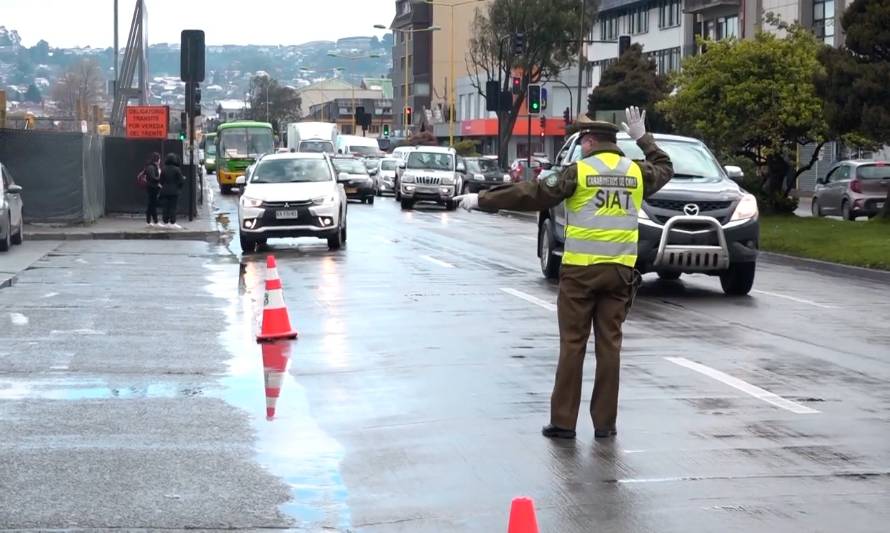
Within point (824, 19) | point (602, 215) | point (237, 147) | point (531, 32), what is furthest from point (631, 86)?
point (602, 215)

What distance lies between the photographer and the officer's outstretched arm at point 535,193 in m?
9.01

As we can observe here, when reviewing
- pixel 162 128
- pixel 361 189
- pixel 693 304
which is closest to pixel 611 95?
pixel 361 189

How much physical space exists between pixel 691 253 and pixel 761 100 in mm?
17928

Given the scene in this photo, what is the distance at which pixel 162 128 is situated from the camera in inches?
1645

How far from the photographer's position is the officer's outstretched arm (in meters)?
9.01

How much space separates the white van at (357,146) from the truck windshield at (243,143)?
29.7 feet

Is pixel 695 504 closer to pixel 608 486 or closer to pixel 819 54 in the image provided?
pixel 608 486

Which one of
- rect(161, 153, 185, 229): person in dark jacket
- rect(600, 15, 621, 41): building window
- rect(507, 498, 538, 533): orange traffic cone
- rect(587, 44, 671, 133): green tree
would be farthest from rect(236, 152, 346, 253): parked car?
rect(600, 15, 621, 41): building window

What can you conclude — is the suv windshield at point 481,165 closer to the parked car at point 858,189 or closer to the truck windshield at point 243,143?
the truck windshield at point 243,143

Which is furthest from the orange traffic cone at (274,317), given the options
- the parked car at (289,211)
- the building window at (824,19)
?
the building window at (824,19)

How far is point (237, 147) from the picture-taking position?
62.2 metres

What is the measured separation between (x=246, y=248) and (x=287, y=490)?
1904cm

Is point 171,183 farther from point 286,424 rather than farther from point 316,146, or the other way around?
point 316,146

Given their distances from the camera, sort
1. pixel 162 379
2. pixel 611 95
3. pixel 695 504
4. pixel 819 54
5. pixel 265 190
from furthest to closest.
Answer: pixel 611 95, pixel 819 54, pixel 265 190, pixel 162 379, pixel 695 504
